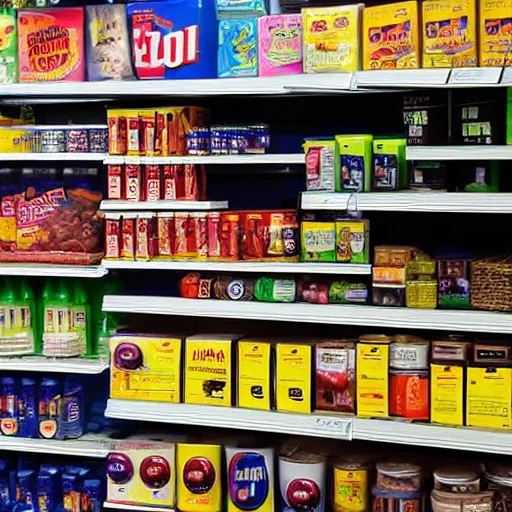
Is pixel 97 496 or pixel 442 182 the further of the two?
pixel 97 496

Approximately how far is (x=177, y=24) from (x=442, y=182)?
122 centimetres

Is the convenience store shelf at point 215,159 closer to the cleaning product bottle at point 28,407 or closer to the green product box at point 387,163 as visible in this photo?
the green product box at point 387,163

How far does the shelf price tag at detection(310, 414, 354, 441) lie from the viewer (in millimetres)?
3244

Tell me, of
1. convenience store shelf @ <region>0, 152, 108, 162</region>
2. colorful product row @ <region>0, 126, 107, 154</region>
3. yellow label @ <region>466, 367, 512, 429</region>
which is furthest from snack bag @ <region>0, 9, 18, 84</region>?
yellow label @ <region>466, 367, 512, 429</region>

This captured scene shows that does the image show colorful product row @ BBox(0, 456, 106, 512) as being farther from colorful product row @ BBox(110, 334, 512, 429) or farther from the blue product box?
the blue product box

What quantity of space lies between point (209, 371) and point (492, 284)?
115 cm

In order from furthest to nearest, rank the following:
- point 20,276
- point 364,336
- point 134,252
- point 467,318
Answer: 1. point 20,276
2. point 134,252
3. point 364,336
4. point 467,318

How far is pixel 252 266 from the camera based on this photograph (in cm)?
338

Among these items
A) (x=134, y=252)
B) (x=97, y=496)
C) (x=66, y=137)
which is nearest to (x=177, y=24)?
(x=66, y=137)

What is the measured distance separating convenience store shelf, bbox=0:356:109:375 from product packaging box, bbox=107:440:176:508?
34 centimetres

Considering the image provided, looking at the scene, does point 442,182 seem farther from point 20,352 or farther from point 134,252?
point 20,352

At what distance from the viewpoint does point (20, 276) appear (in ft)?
12.6

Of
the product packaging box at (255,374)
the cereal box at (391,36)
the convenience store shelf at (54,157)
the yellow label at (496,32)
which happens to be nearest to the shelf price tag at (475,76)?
the yellow label at (496,32)

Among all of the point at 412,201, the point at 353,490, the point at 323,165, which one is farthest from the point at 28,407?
the point at 412,201
